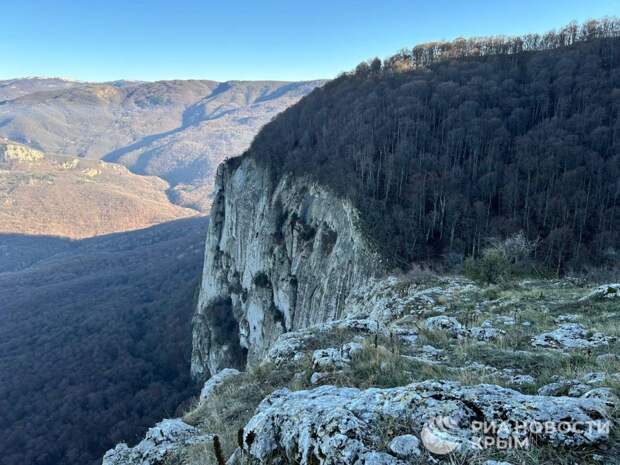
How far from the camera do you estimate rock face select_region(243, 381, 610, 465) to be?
3.72 m

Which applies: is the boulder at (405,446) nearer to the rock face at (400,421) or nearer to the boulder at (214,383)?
the rock face at (400,421)

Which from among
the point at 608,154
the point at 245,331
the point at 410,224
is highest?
the point at 608,154

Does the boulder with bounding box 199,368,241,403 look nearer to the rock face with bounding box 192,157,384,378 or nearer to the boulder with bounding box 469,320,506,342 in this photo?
the boulder with bounding box 469,320,506,342

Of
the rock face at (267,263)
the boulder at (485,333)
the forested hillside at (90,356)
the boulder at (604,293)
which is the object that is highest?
the boulder at (604,293)

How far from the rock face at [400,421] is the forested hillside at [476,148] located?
24.8m

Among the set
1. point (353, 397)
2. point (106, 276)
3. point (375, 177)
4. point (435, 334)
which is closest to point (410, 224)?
point (375, 177)

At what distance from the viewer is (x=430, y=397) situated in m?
4.45

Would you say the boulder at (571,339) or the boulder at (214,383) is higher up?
the boulder at (571,339)

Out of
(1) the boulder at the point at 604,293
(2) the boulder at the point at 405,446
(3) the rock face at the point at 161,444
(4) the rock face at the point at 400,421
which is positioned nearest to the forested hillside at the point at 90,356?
(3) the rock face at the point at 161,444

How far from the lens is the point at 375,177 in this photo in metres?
41.6

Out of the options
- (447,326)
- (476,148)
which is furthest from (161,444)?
(476,148)

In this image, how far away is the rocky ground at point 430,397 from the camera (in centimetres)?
369

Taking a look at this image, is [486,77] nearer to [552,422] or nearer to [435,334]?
[435,334]

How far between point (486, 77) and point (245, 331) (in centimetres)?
5630
